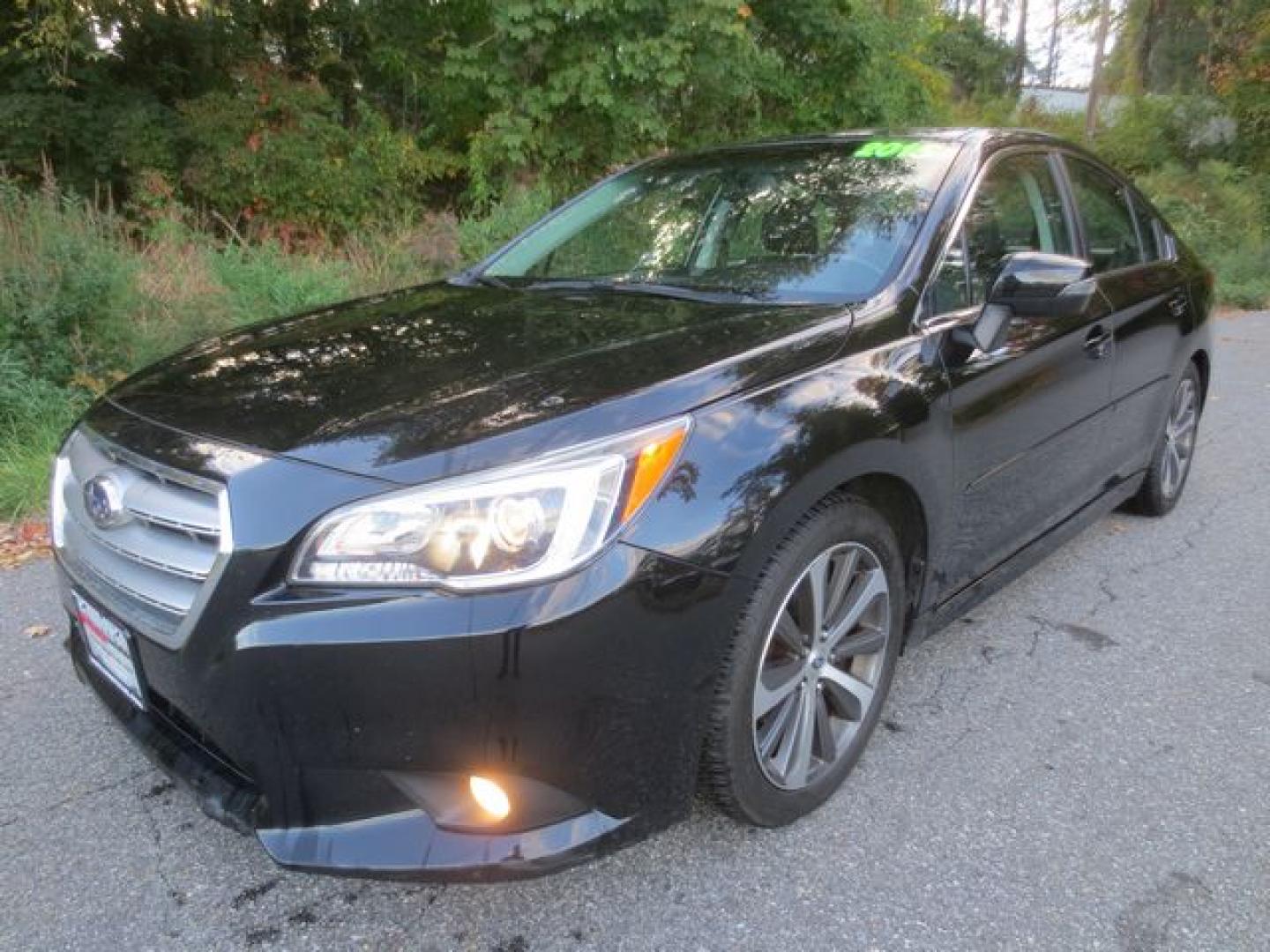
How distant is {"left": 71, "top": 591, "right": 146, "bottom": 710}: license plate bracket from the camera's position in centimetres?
200

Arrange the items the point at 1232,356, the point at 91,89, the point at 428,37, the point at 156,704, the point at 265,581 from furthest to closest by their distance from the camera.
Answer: the point at 428,37
the point at 91,89
the point at 1232,356
the point at 156,704
the point at 265,581

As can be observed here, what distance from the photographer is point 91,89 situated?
10562 mm

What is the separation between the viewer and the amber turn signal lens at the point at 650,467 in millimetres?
1818

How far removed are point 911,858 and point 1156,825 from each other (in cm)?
63

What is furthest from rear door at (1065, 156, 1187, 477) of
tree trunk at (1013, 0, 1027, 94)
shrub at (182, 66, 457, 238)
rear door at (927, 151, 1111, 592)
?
tree trunk at (1013, 0, 1027, 94)

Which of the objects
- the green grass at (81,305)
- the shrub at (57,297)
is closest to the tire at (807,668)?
the green grass at (81,305)

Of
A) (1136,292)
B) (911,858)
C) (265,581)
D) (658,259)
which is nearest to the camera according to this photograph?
(265,581)

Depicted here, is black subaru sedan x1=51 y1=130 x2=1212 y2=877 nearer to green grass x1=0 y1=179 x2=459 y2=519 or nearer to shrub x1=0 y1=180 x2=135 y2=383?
green grass x1=0 y1=179 x2=459 y2=519

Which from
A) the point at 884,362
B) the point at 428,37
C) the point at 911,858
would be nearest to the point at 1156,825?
the point at 911,858

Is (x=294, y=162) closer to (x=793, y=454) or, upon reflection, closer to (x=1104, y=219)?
(x=1104, y=219)

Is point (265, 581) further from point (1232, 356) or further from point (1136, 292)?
point (1232, 356)

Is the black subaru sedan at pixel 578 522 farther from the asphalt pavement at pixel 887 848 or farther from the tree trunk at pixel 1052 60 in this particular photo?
the tree trunk at pixel 1052 60

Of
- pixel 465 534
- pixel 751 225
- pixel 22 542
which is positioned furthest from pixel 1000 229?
pixel 22 542

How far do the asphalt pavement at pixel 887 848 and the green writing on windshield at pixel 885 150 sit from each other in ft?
5.16
